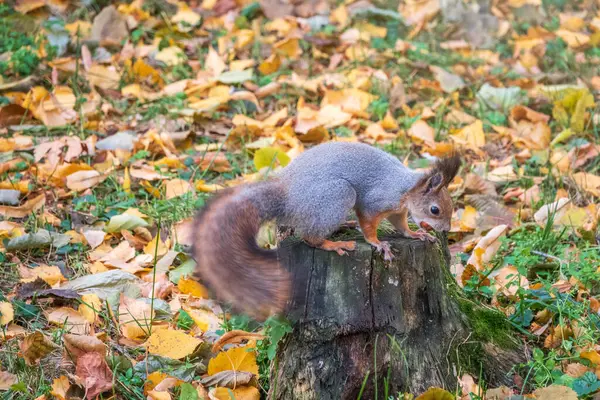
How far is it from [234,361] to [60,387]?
0.51 meters

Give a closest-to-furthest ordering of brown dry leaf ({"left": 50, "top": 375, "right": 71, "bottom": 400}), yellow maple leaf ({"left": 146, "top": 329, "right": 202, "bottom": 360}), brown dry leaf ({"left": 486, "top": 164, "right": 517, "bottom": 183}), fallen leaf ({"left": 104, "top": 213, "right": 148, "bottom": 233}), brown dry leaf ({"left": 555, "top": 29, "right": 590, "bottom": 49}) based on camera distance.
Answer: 1. brown dry leaf ({"left": 50, "top": 375, "right": 71, "bottom": 400})
2. yellow maple leaf ({"left": 146, "top": 329, "right": 202, "bottom": 360})
3. fallen leaf ({"left": 104, "top": 213, "right": 148, "bottom": 233})
4. brown dry leaf ({"left": 486, "top": 164, "right": 517, "bottom": 183})
5. brown dry leaf ({"left": 555, "top": 29, "right": 590, "bottom": 49})

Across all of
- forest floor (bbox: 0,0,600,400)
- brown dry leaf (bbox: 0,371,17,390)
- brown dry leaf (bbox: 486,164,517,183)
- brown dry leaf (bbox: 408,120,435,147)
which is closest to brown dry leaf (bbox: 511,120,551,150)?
forest floor (bbox: 0,0,600,400)

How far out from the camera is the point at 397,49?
5.22m

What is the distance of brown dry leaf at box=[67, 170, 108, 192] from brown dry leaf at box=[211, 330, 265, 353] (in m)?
1.36

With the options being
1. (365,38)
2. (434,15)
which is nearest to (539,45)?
(434,15)

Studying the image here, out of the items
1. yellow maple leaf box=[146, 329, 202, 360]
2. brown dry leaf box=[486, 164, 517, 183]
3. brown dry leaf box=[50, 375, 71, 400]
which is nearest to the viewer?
brown dry leaf box=[50, 375, 71, 400]

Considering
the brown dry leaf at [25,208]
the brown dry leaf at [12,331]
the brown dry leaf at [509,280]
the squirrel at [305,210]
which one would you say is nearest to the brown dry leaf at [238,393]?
the squirrel at [305,210]

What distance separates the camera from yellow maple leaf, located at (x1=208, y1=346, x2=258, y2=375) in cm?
232

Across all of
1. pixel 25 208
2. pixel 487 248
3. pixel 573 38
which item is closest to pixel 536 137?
pixel 487 248

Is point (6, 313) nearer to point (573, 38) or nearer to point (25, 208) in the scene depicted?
point (25, 208)

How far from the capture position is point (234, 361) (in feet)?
7.65

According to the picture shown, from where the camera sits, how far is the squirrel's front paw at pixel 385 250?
2168 millimetres

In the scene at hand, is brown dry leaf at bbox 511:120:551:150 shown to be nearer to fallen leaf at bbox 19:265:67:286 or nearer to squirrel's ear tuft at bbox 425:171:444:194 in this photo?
squirrel's ear tuft at bbox 425:171:444:194

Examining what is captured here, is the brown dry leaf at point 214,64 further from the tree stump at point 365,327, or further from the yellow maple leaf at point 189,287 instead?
the tree stump at point 365,327
